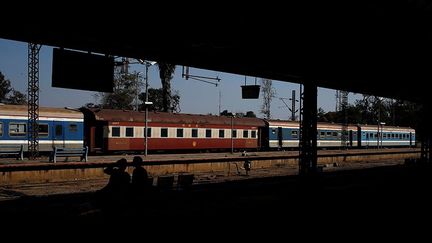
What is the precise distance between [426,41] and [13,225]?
11065 millimetres

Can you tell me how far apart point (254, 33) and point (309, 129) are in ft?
22.8

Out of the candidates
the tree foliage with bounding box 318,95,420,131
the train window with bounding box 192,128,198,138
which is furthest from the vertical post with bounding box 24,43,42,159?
the tree foliage with bounding box 318,95,420,131

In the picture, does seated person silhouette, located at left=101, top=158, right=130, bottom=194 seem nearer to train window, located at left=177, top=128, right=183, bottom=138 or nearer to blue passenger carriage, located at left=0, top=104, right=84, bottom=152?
blue passenger carriage, located at left=0, top=104, right=84, bottom=152

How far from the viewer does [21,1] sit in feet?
26.6

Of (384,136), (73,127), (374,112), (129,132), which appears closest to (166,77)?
(129,132)

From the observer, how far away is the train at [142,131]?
28703 millimetres

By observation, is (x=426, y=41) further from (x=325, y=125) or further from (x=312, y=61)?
(x=325, y=125)

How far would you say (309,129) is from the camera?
1719 centimetres

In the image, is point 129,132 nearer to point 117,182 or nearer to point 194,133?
point 194,133

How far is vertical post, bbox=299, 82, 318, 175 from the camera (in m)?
17.1

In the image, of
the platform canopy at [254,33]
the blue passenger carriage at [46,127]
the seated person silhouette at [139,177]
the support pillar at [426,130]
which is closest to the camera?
the platform canopy at [254,33]

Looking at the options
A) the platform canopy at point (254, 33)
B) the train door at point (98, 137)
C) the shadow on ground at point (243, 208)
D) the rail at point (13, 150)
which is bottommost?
the shadow on ground at point (243, 208)

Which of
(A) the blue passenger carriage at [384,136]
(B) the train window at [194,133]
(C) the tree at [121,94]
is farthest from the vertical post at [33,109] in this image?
(C) the tree at [121,94]

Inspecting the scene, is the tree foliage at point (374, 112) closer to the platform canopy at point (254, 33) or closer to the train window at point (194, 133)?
the train window at point (194, 133)
